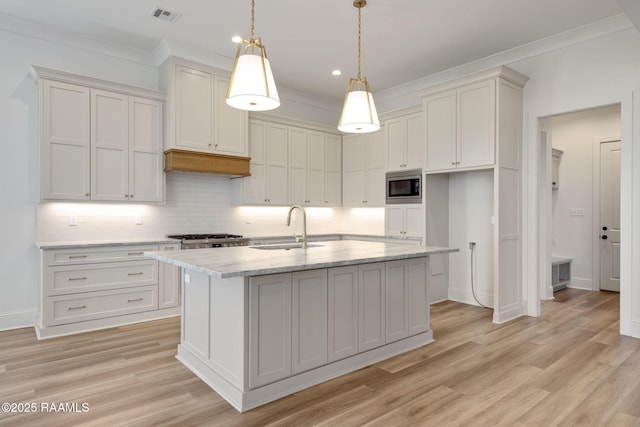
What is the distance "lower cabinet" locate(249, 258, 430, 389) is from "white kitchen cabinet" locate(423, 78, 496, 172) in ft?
5.51

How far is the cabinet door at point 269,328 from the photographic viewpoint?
96.3 inches

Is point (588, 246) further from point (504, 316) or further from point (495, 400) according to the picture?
point (495, 400)

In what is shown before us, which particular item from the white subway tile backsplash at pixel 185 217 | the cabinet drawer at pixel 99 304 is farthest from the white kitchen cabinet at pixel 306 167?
the cabinet drawer at pixel 99 304

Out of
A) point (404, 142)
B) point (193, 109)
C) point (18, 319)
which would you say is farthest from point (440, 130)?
point (18, 319)

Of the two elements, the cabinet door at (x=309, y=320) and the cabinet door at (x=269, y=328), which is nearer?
the cabinet door at (x=269, y=328)

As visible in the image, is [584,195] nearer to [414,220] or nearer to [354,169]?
[414,220]

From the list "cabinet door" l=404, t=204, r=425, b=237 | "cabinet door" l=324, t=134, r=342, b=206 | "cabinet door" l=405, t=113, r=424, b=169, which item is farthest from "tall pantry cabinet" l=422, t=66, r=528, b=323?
"cabinet door" l=324, t=134, r=342, b=206

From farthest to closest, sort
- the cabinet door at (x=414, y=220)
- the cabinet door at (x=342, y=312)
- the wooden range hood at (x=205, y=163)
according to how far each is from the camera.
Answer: the cabinet door at (x=414, y=220) → the wooden range hood at (x=205, y=163) → the cabinet door at (x=342, y=312)

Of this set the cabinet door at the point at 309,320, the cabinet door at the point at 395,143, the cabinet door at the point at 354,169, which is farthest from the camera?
the cabinet door at the point at 354,169

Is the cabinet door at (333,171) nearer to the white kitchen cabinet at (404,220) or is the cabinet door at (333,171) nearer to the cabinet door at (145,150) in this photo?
the white kitchen cabinet at (404,220)

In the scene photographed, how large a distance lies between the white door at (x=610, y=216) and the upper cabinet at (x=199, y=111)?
556cm

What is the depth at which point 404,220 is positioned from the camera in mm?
5406

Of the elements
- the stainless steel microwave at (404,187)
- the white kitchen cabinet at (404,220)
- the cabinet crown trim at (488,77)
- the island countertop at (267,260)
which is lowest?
the island countertop at (267,260)

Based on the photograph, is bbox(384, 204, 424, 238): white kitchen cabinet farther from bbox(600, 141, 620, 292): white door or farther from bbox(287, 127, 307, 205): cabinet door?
bbox(600, 141, 620, 292): white door
